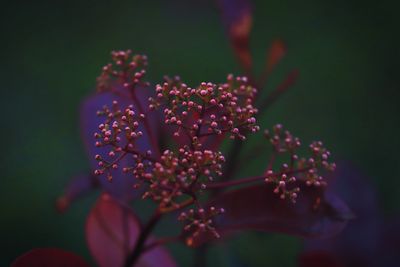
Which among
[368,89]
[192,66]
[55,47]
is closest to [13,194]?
[55,47]

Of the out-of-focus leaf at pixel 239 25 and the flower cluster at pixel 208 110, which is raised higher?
the out-of-focus leaf at pixel 239 25

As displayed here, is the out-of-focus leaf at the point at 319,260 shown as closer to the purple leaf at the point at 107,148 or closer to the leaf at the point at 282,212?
the leaf at the point at 282,212

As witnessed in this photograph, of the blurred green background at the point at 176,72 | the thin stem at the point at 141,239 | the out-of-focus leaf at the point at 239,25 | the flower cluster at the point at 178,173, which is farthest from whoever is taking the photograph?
the blurred green background at the point at 176,72

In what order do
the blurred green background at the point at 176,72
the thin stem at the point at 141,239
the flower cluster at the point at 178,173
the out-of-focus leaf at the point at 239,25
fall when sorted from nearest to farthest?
1. the flower cluster at the point at 178,173
2. the thin stem at the point at 141,239
3. the out-of-focus leaf at the point at 239,25
4. the blurred green background at the point at 176,72

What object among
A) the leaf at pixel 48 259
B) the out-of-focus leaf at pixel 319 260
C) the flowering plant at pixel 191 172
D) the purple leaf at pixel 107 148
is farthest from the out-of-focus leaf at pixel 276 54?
the leaf at pixel 48 259

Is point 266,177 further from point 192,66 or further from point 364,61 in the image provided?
point 364,61

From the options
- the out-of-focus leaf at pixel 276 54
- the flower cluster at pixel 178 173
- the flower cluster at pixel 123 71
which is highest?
the flower cluster at pixel 123 71

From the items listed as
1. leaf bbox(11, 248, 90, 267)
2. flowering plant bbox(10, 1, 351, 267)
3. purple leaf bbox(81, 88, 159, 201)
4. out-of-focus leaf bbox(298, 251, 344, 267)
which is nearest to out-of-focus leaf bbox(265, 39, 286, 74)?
flowering plant bbox(10, 1, 351, 267)

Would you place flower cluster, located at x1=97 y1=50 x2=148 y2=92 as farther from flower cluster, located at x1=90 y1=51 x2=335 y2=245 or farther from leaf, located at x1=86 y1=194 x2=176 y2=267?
leaf, located at x1=86 y1=194 x2=176 y2=267

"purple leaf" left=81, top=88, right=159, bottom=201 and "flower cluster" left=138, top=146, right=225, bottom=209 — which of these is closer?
"flower cluster" left=138, top=146, right=225, bottom=209
